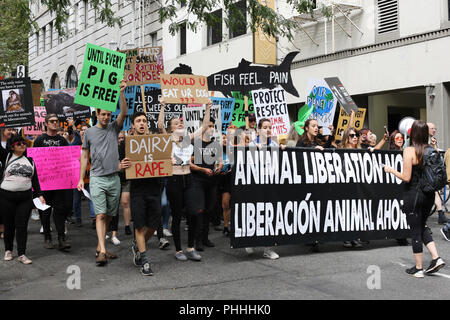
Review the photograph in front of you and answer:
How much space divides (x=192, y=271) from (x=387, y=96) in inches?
558

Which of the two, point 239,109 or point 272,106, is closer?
point 272,106

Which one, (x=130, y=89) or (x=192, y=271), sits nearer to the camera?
(x=192, y=271)

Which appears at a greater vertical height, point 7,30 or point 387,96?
point 7,30

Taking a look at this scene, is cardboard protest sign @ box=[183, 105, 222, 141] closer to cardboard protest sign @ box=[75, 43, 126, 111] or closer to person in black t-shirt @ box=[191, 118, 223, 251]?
person in black t-shirt @ box=[191, 118, 223, 251]

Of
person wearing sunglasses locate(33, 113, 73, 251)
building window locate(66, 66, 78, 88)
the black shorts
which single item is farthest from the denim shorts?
building window locate(66, 66, 78, 88)

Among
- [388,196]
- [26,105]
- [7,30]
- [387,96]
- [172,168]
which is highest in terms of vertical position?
[7,30]

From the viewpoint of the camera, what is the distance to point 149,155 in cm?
661

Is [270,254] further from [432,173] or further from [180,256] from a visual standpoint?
[432,173]

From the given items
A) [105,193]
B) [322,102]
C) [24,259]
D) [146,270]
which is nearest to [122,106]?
[105,193]

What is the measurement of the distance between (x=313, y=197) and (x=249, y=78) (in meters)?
3.42

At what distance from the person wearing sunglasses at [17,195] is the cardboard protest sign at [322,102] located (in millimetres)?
6286
